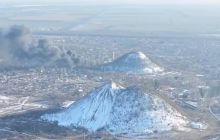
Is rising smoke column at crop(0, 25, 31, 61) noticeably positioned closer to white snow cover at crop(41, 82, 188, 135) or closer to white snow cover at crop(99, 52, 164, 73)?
white snow cover at crop(99, 52, 164, 73)

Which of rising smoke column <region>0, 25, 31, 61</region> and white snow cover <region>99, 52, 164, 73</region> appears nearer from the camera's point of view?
white snow cover <region>99, 52, 164, 73</region>

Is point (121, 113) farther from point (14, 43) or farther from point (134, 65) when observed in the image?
point (14, 43)

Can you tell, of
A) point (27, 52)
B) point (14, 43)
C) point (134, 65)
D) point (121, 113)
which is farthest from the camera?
point (14, 43)

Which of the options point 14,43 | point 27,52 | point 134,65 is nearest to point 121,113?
point 134,65

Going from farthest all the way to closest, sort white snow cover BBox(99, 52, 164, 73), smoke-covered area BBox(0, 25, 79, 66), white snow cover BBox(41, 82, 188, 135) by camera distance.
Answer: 1. smoke-covered area BBox(0, 25, 79, 66)
2. white snow cover BBox(99, 52, 164, 73)
3. white snow cover BBox(41, 82, 188, 135)

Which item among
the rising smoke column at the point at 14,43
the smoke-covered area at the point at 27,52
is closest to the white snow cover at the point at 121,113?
the smoke-covered area at the point at 27,52

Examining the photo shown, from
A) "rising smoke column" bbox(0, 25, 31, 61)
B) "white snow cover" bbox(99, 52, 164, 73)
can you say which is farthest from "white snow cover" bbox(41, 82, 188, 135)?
"rising smoke column" bbox(0, 25, 31, 61)
